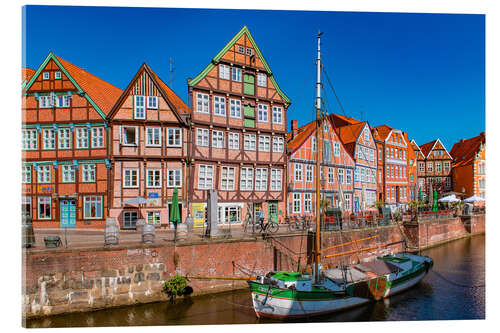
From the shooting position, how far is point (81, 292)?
465 inches

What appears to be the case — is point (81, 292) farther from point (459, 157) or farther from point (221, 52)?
point (459, 157)

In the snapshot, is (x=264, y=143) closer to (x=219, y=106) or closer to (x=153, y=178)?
(x=219, y=106)

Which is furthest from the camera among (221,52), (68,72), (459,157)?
(459,157)

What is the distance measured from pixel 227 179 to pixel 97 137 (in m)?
7.52

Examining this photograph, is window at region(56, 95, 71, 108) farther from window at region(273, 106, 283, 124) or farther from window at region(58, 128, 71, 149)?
window at region(273, 106, 283, 124)

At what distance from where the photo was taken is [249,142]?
21.0 metres

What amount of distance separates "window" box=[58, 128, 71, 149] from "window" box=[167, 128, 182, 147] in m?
5.37

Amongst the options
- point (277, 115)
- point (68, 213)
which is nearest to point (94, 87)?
point (68, 213)

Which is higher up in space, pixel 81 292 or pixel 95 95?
pixel 95 95

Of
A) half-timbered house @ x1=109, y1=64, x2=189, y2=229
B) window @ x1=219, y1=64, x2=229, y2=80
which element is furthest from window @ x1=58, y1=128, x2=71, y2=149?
window @ x1=219, y1=64, x2=229, y2=80

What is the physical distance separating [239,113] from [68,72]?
31.2 ft

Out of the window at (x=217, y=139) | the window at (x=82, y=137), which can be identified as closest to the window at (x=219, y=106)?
the window at (x=217, y=139)
